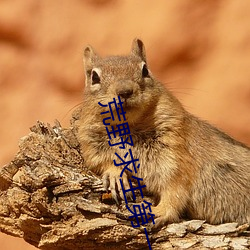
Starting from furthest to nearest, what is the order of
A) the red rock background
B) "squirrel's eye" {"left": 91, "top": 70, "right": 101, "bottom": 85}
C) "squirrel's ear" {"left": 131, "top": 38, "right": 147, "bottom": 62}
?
the red rock background → "squirrel's ear" {"left": 131, "top": 38, "right": 147, "bottom": 62} → "squirrel's eye" {"left": 91, "top": 70, "right": 101, "bottom": 85}

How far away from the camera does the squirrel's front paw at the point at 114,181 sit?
1.37 meters

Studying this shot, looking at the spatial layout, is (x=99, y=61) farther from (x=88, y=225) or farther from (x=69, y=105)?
(x=69, y=105)

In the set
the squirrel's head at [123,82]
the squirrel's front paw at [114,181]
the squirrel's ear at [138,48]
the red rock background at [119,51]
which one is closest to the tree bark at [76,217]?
the squirrel's front paw at [114,181]

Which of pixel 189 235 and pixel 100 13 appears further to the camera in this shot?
pixel 100 13

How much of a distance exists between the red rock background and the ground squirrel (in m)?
0.70

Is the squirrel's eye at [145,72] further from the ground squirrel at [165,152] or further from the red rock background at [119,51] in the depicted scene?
the red rock background at [119,51]

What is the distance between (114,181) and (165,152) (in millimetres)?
162

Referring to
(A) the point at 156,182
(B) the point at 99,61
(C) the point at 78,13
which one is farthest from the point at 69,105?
(A) the point at 156,182

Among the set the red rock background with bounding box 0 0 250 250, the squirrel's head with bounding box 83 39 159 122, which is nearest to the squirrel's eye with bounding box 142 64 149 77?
the squirrel's head with bounding box 83 39 159 122

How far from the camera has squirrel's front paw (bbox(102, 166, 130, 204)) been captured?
137 centimetres

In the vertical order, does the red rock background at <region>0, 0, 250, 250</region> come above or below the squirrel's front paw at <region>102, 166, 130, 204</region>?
above

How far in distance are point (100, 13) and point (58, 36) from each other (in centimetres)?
22

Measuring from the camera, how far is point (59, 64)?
7.78ft

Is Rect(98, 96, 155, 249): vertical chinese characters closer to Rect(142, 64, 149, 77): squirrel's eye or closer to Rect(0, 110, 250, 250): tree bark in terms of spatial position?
Rect(0, 110, 250, 250): tree bark
